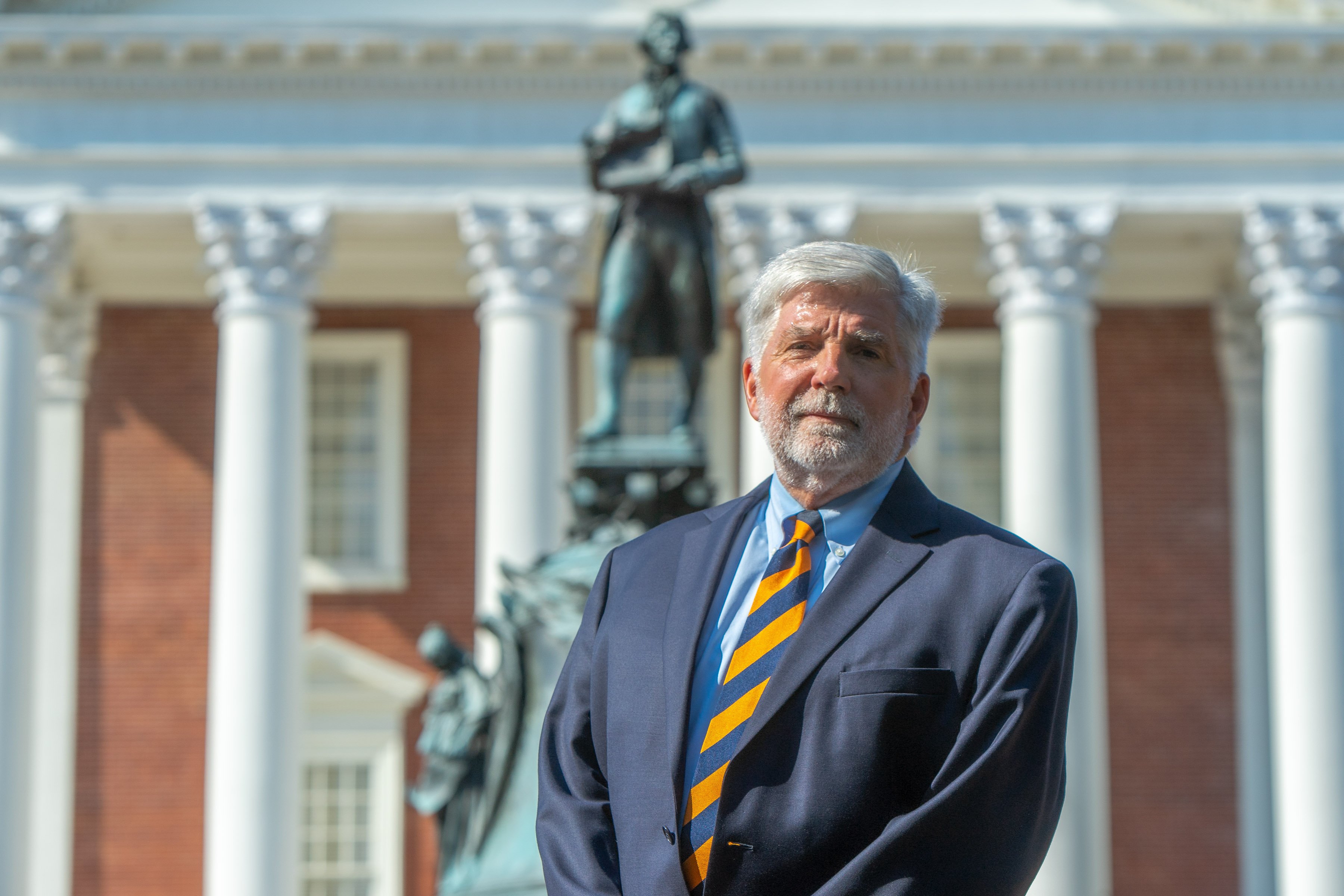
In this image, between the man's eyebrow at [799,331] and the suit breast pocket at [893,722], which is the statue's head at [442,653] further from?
the suit breast pocket at [893,722]

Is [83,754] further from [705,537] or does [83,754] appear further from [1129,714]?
[705,537]

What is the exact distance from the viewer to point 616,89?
81.8ft

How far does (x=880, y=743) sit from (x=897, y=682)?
97 millimetres

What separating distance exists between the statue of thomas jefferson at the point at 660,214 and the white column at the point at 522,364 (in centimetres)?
1347

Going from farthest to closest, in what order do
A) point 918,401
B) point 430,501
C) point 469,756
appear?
point 430,501
point 469,756
point 918,401

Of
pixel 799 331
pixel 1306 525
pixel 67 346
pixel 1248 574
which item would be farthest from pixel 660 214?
pixel 67 346

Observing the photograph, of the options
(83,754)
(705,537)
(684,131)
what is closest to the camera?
(705,537)

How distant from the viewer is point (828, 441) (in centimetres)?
337

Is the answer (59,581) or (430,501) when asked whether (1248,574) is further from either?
(59,581)

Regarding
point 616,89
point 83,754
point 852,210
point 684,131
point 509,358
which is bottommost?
point 83,754

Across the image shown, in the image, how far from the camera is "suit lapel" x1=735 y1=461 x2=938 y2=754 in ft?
10.6

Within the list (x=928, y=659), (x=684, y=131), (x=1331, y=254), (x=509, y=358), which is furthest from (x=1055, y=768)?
(x=1331, y=254)

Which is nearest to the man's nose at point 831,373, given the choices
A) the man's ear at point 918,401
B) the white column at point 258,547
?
the man's ear at point 918,401

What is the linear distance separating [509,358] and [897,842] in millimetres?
20845
